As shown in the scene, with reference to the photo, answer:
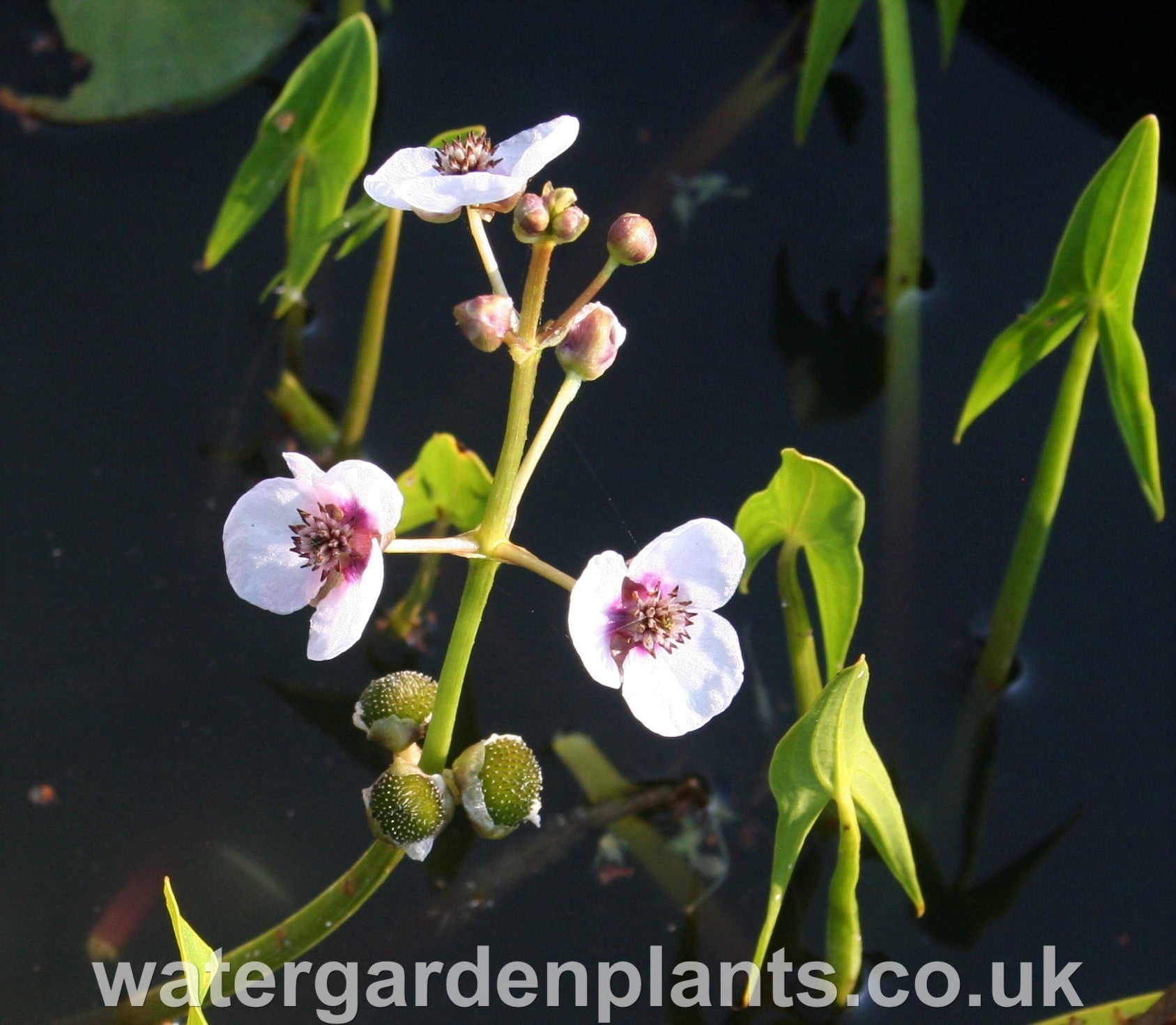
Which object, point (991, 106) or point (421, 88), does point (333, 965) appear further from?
point (991, 106)

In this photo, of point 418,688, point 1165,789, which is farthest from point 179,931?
point 1165,789

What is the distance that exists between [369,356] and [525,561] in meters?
0.97

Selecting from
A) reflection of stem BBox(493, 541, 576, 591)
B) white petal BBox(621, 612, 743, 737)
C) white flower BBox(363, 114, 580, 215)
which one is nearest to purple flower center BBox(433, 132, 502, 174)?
white flower BBox(363, 114, 580, 215)

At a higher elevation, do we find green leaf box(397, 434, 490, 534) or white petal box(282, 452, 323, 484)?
white petal box(282, 452, 323, 484)

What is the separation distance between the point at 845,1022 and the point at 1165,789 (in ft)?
1.93

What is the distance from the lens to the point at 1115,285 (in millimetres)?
1230

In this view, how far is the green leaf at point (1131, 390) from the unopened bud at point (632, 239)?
24.6 inches

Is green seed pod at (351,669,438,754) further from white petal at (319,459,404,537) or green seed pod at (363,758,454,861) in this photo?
white petal at (319,459,404,537)

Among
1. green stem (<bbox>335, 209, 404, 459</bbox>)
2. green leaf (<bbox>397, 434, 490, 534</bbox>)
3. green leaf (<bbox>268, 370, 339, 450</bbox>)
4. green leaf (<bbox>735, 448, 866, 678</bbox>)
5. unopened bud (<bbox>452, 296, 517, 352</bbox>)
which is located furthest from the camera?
green leaf (<bbox>268, 370, 339, 450</bbox>)

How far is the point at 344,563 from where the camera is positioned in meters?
0.95

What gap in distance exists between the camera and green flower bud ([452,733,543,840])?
3.33 feet

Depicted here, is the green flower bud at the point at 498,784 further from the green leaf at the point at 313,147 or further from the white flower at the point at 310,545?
the green leaf at the point at 313,147

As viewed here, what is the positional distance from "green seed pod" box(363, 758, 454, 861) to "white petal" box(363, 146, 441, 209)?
0.49m

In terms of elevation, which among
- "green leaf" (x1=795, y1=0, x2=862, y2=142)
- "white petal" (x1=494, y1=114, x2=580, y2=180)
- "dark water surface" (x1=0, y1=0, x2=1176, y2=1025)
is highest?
"white petal" (x1=494, y1=114, x2=580, y2=180)
